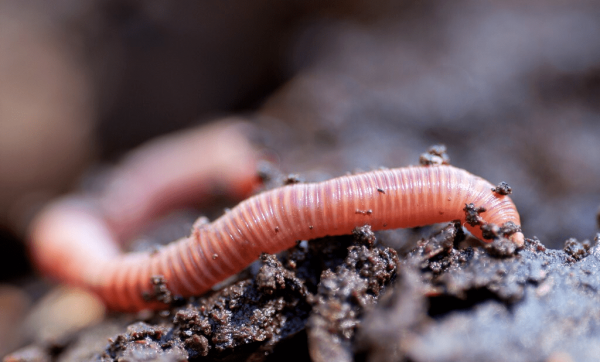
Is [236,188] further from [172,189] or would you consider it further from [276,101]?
[276,101]

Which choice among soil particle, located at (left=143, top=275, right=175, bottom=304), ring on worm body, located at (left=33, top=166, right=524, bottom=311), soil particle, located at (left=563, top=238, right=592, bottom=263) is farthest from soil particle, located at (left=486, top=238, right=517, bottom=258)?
soil particle, located at (left=143, top=275, right=175, bottom=304)

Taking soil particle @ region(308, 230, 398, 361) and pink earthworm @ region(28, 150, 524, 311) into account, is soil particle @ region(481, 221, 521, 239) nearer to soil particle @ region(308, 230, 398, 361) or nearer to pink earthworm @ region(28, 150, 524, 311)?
pink earthworm @ region(28, 150, 524, 311)

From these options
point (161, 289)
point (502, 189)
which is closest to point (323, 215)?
point (502, 189)

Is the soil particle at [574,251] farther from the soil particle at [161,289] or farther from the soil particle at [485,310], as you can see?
the soil particle at [161,289]

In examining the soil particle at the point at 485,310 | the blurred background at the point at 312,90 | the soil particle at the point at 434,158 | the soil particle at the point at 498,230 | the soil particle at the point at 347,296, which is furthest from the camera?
the blurred background at the point at 312,90

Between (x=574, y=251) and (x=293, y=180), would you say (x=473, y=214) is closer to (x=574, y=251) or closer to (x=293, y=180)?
(x=574, y=251)

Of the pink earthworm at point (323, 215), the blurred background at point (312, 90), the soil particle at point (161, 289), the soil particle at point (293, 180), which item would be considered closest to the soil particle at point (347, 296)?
the pink earthworm at point (323, 215)

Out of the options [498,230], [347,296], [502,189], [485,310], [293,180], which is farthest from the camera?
[293,180]
